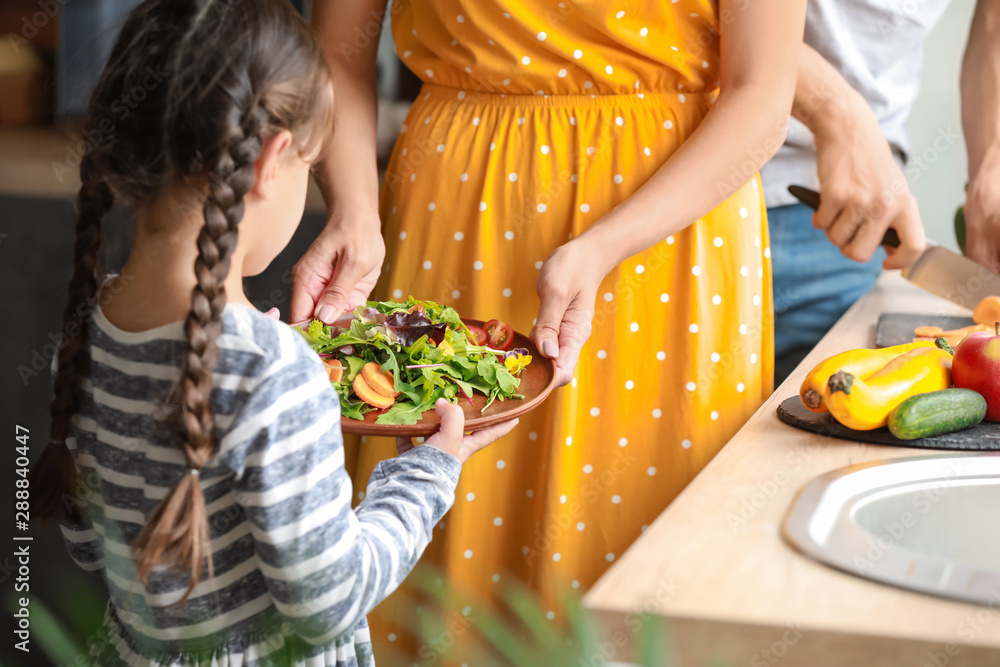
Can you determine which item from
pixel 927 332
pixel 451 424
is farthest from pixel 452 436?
pixel 927 332

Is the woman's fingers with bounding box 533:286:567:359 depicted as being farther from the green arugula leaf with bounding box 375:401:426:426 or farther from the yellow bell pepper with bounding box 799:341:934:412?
the yellow bell pepper with bounding box 799:341:934:412

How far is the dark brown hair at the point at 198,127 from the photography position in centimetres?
73

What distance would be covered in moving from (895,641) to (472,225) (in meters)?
0.83

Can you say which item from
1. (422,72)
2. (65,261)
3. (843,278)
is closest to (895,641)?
(422,72)

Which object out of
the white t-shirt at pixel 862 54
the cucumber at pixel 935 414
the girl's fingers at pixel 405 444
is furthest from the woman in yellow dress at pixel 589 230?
the white t-shirt at pixel 862 54

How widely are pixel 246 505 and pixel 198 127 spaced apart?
0.31 metres

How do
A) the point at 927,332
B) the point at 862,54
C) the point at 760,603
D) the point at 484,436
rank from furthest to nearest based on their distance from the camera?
1. the point at 862,54
2. the point at 927,332
3. the point at 484,436
4. the point at 760,603

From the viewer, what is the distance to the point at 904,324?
1555mm

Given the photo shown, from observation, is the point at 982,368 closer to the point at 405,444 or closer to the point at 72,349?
the point at 405,444

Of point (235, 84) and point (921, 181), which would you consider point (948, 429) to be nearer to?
point (235, 84)

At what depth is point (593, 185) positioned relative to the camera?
1.27m

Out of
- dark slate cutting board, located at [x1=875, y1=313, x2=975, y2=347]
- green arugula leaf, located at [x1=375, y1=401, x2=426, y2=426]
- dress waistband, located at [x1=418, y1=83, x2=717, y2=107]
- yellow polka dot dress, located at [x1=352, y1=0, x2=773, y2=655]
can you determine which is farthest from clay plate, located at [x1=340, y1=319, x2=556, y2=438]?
dark slate cutting board, located at [x1=875, y1=313, x2=975, y2=347]

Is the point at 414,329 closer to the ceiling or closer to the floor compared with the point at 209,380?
closer to the floor

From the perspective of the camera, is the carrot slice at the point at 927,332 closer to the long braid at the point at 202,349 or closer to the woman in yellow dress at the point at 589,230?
the woman in yellow dress at the point at 589,230
